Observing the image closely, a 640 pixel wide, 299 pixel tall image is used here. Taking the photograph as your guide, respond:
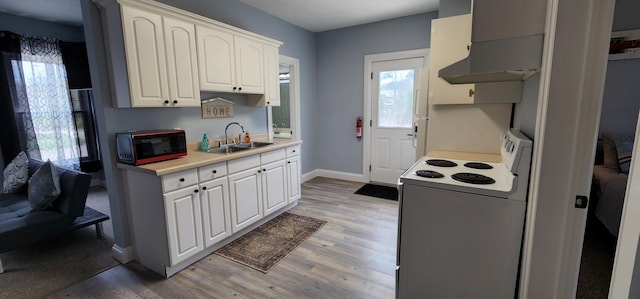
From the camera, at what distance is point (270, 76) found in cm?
339

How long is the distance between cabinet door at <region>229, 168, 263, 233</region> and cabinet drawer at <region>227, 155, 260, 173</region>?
0.04 metres

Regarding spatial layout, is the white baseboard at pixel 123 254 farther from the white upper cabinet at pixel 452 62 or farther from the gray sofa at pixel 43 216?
the white upper cabinet at pixel 452 62

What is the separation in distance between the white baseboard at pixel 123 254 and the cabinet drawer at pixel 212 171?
3.05ft

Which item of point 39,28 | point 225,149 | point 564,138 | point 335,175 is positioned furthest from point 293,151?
point 39,28

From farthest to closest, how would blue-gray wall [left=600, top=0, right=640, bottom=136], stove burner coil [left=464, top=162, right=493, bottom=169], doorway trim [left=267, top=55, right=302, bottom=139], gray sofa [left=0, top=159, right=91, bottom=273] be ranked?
doorway trim [left=267, top=55, right=302, bottom=139]
blue-gray wall [left=600, top=0, right=640, bottom=136]
gray sofa [left=0, top=159, right=91, bottom=273]
stove burner coil [left=464, top=162, right=493, bottom=169]

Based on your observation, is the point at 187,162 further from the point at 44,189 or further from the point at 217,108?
the point at 44,189

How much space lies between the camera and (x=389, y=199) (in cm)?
390

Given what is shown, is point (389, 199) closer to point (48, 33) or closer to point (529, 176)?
point (529, 176)

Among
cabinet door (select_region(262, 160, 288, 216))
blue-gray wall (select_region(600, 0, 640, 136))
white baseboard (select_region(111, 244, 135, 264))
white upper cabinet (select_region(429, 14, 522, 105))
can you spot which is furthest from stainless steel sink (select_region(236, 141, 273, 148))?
blue-gray wall (select_region(600, 0, 640, 136))

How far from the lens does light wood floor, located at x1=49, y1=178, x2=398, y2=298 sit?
202cm

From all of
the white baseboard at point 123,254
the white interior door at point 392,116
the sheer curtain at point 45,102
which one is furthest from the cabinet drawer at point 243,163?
the sheer curtain at point 45,102

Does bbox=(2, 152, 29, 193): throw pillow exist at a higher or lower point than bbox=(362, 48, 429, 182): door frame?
lower

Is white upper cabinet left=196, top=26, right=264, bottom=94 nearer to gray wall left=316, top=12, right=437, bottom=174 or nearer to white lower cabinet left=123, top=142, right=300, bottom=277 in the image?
white lower cabinet left=123, top=142, right=300, bottom=277

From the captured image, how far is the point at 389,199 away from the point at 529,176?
2645 millimetres
